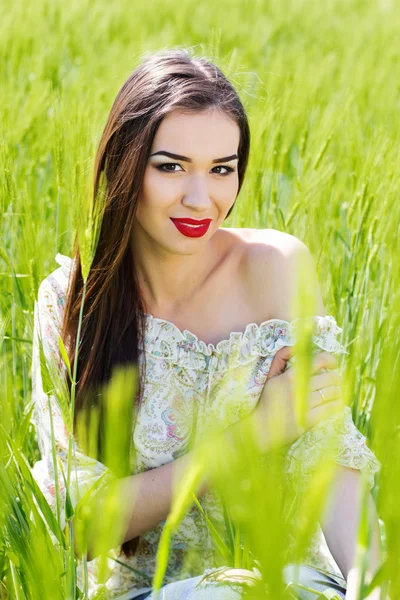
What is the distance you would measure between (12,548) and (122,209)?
0.54m

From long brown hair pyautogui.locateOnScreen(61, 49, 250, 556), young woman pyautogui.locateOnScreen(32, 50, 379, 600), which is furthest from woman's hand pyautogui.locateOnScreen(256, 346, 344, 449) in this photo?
long brown hair pyautogui.locateOnScreen(61, 49, 250, 556)

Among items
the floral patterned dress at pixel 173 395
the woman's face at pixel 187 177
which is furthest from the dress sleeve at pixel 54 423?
the woman's face at pixel 187 177

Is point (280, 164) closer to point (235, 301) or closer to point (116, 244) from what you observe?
point (235, 301)

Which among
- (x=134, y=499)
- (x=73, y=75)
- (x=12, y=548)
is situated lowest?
(x=134, y=499)

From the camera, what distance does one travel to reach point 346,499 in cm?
112

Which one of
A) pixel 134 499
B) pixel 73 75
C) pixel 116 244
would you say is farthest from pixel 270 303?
pixel 73 75

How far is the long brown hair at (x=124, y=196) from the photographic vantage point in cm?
122

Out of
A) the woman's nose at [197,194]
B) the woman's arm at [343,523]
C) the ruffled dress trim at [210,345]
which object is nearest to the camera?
the woman's arm at [343,523]

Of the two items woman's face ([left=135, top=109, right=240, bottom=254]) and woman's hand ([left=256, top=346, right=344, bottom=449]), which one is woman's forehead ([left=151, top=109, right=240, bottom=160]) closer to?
woman's face ([left=135, top=109, right=240, bottom=254])

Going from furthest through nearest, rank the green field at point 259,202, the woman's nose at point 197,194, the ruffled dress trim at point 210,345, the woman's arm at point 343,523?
1. the ruffled dress trim at point 210,345
2. the woman's nose at point 197,194
3. the woman's arm at point 343,523
4. the green field at point 259,202

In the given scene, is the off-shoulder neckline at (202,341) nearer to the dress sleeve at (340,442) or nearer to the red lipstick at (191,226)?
the dress sleeve at (340,442)

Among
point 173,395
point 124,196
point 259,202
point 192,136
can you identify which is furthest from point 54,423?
point 259,202

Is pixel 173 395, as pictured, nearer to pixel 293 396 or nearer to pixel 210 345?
pixel 210 345

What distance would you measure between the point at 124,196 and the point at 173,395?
11.9 inches
